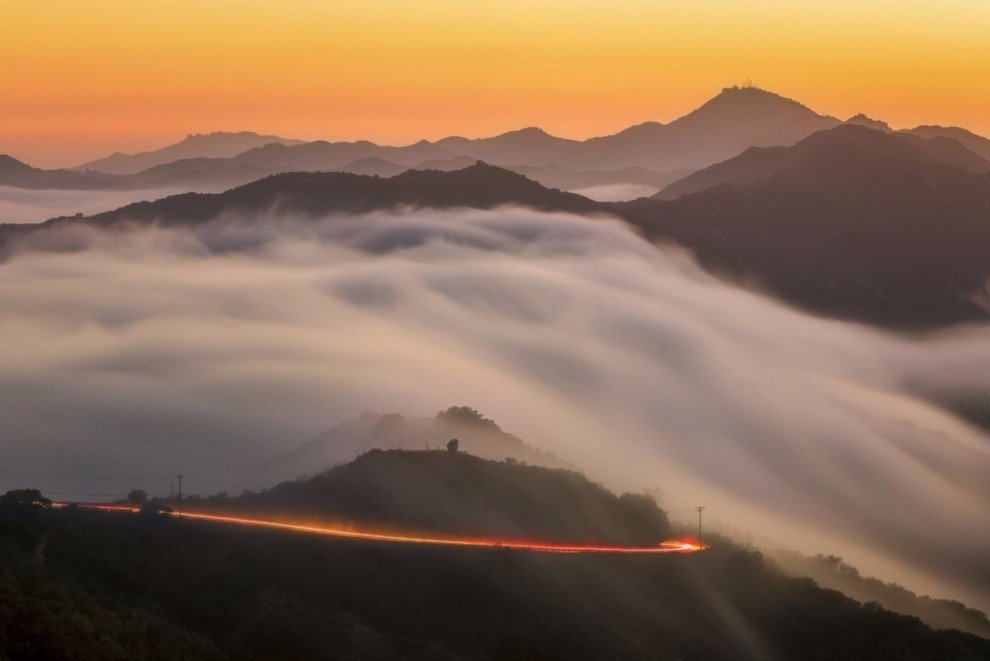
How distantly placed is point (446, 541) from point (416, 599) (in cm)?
997

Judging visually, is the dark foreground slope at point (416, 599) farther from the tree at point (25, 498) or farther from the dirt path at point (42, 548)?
the tree at point (25, 498)

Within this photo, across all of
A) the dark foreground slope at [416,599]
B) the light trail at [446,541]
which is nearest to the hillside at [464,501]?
the light trail at [446,541]

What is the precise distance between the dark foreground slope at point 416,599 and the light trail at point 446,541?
1.67 meters

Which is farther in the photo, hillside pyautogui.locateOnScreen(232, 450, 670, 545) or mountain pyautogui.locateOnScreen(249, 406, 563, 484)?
mountain pyautogui.locateOnScreen(249, 406, 563, 484)

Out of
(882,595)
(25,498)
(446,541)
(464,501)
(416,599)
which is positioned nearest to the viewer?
(416,599)

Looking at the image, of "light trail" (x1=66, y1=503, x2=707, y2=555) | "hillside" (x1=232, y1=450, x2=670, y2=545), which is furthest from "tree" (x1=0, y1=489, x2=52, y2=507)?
"hillside" (x1=232, y1=450, x2=670, y2=545)

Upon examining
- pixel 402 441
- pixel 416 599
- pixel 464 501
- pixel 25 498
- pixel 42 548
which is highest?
pixel 402 441

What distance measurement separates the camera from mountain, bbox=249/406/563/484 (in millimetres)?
144375

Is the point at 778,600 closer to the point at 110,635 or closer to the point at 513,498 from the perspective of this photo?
the point at 513,498

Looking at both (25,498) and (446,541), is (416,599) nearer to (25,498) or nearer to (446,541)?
(446,541)

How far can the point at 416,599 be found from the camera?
280 feet

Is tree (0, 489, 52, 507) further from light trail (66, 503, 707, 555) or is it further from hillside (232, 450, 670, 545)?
hillside (232, 450, 670, 545)

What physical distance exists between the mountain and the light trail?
35.4 metres

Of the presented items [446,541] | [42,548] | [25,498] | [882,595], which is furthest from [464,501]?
[882,595]
